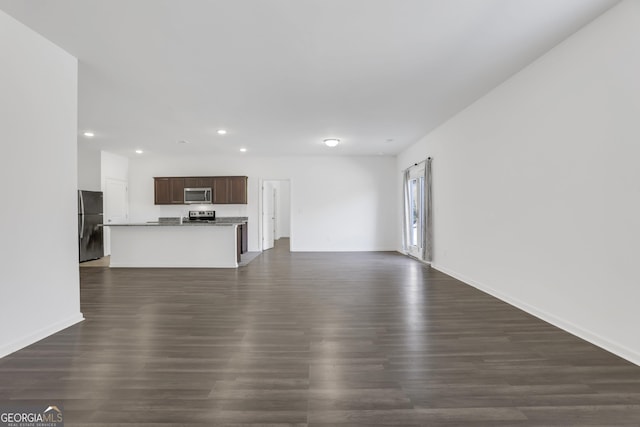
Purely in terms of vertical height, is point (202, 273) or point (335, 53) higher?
point (335, 53)

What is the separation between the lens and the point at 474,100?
4500 millimetres

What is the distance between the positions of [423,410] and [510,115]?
11.6ft

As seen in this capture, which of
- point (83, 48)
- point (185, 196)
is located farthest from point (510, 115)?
point (185, 196)

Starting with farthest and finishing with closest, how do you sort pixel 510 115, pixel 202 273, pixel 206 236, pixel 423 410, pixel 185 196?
pixel 185 196 → pixel 206 236 → pixel 202 273 → pixel 510 115 → pixel 423 410

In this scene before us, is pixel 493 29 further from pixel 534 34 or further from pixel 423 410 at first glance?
pixel 423 410

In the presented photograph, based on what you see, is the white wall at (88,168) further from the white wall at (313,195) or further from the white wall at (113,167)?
the white wall at (313,195)

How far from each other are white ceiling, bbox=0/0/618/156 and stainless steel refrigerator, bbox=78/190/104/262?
2.32m

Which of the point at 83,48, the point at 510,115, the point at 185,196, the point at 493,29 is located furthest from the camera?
the point at 185,196

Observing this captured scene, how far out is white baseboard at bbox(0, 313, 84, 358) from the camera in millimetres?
2420

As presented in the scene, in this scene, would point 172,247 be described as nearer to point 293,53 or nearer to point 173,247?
point 173,247

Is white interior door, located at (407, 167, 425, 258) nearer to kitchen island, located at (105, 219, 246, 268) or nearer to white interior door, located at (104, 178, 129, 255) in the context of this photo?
kitchen island, located at (105, 219, 246, 268)

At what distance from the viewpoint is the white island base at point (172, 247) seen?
6324 millimetres

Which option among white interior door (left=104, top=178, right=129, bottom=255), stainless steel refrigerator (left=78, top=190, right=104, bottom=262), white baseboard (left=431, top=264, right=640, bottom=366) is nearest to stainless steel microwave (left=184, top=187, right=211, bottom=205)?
white interior door (left=104, top=178, right=129, bottom=255)

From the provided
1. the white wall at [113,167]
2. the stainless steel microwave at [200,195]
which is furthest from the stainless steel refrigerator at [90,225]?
the stainless steel microwave at [200,195]
